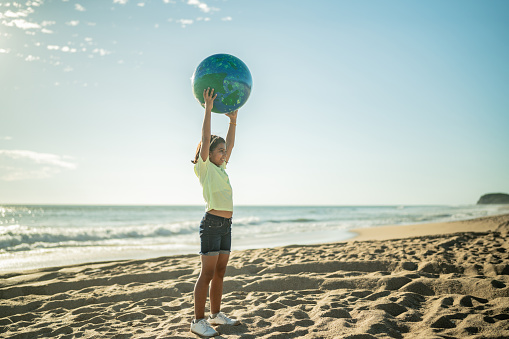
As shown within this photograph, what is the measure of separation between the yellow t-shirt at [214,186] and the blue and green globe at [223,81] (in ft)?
2.08

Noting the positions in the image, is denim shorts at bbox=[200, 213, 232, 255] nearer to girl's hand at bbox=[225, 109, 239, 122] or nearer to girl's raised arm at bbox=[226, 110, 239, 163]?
girl's raised arm at bbox=[226, 110, 239, 163]

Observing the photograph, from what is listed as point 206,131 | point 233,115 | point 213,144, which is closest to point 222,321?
point 213,144

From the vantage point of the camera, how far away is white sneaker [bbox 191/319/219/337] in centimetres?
296

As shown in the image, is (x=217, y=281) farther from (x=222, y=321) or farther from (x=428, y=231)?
(x=428, y=231)

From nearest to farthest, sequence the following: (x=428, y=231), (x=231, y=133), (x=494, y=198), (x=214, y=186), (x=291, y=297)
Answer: (x=214, y=186), (x=231, y=133), (x=291, y=297), (x=428, y=231), (x=494, y=198)

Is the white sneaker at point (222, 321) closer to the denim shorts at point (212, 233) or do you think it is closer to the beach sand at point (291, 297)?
the beach sand at point (291, 297)

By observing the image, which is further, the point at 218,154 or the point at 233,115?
the point at 233,115

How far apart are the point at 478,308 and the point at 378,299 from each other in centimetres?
97

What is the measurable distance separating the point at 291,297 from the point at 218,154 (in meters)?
2.13

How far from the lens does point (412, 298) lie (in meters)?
3.69

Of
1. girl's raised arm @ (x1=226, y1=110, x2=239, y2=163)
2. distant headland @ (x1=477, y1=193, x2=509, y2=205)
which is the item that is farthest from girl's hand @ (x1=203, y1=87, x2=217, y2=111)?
distant headland @ (x1=477, y1=193, x2=509, y2=205)

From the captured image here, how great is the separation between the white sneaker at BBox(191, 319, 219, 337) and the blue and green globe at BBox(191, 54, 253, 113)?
2.08 meters

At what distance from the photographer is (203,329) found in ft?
9.79

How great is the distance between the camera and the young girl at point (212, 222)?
3.03 metres
